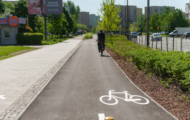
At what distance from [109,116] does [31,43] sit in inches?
1208

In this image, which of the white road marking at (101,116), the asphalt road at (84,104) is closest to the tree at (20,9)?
the asphalt road at (84,104)

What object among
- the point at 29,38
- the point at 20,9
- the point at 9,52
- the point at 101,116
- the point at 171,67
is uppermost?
the point at 20,9

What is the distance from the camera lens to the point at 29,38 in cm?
3334

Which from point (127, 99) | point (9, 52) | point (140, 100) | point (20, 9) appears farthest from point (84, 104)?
point (20, 9)

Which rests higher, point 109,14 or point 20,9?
point 20,9

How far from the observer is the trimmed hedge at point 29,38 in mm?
33344

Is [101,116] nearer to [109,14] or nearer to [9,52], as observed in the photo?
[9,52]

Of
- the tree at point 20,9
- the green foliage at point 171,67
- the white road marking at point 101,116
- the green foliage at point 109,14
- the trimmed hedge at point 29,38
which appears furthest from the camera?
the tree at point 20,9

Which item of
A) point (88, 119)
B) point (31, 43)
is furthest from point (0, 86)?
point (31, 43)

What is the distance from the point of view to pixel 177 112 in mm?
5012

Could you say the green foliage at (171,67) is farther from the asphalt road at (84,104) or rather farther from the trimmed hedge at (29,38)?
the trimmed hedge at (29,38)

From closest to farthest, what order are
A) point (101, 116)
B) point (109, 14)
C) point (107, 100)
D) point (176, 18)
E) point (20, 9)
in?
point (101, 116)
point (107, 100)
point (109, 14)
point (20, 9)
point (176, 18)

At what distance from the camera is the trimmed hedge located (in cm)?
3334

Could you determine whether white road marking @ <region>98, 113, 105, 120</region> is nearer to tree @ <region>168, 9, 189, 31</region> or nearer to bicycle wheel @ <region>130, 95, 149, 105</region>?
bicycle wheel @ <region>130, 95, 149, 105</region>
